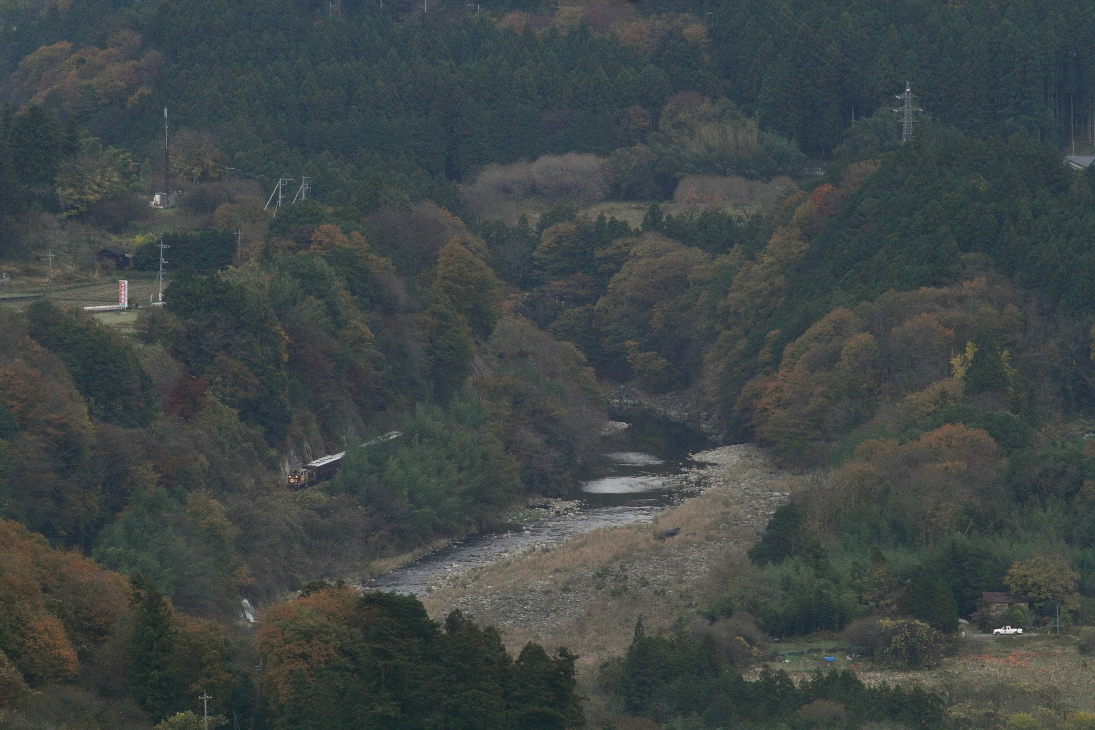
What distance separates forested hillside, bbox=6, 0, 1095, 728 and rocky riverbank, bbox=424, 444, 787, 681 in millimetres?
2383

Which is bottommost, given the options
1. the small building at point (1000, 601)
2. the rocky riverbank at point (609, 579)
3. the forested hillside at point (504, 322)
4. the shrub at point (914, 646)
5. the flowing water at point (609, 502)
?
the flowing water at point (609, 502)

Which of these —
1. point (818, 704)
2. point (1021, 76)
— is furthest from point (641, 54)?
point (818, 704)

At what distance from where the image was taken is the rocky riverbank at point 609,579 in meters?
50.8

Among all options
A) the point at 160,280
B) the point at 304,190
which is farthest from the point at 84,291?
the point at 304,190

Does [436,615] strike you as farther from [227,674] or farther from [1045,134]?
[1045,134]

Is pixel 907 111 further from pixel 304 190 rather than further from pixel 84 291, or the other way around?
pixel 84 291

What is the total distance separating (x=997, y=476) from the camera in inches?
2175

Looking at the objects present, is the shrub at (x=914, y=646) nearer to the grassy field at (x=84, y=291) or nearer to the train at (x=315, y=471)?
the train at (x=315, y=471)

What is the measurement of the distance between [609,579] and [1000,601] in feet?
38.1

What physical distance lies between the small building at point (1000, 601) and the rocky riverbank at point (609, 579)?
292 inches

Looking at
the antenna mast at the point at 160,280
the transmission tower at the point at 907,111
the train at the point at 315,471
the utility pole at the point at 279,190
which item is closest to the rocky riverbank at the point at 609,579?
the train at the point at 315,471

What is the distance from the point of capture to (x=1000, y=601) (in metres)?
48.2

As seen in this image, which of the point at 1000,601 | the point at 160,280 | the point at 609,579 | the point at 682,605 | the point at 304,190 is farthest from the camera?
the point at 304,190

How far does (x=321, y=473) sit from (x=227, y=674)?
24.2 m
